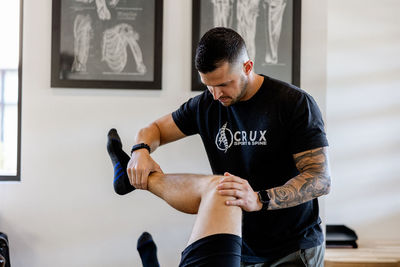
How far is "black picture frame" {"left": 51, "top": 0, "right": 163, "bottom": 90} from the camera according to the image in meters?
2.44

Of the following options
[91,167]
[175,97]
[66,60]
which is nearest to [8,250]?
[91,167]

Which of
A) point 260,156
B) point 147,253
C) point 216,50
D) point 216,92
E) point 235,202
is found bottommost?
point 147,253

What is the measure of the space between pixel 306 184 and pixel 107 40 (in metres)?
1.56

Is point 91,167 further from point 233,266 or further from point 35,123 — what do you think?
point 233,266

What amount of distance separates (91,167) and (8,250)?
2.07 feet

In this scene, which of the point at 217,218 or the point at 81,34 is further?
the point at 81,34

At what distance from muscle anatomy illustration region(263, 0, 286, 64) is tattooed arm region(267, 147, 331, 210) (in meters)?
1.16

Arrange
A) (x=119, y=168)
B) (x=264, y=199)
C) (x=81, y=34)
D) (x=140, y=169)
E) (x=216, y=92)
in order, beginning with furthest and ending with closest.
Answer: (x=81, y=34)
(x=119, y=168)
(x=140, y=169)
(x=216, y=92)
(x=264, y=199)

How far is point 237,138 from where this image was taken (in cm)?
161

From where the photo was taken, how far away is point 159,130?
6.26 feet

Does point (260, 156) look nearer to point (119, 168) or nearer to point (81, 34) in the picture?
point (119, 168)

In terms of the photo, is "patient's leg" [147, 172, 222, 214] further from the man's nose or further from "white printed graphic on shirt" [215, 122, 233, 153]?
the man's nose

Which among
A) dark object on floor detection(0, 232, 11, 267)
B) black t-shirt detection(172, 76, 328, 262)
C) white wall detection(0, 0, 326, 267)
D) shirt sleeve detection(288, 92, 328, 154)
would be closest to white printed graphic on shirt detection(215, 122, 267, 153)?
black t-shirt detection(172, 76, 328, 262)

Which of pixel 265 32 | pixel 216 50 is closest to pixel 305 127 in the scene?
pixel 216 50
